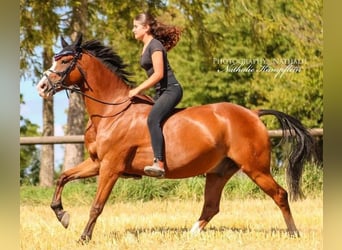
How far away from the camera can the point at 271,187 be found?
5.04 m

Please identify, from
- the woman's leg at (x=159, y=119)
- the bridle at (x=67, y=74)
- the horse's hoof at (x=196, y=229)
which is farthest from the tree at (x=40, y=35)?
the horse's hoof at (x=196, y=229)

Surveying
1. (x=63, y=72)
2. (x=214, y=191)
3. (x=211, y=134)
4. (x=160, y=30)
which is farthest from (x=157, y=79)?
(x=214, y=191)

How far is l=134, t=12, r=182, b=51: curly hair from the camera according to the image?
5082 millimetres

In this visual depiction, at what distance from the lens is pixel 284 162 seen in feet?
17.4

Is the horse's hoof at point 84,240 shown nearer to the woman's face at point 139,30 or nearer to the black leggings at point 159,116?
the black leggings at point 159,116

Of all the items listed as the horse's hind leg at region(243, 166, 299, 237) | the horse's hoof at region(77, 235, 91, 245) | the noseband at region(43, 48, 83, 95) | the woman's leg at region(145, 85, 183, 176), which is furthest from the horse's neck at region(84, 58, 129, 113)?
the horse's hind leg at region(243, 166, 299, 237)

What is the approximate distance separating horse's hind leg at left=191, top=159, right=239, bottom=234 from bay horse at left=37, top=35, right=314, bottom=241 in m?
0.05

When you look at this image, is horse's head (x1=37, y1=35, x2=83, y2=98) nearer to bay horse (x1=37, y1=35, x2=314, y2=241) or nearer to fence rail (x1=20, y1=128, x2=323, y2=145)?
bay horse (x1=37, y1=35, x2=314, y2=241)

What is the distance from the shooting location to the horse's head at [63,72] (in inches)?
192

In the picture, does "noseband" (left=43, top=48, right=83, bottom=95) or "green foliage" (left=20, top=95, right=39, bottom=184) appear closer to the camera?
"noseband" (left=43, top=48, right=83, bottom=95)

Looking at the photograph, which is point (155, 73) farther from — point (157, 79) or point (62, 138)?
point (62, 138)
